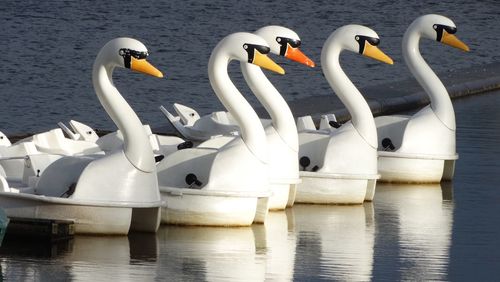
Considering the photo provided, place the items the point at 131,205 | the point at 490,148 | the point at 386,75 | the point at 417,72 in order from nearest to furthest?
the point at 131,205 < the point at 417,72 < the point at 490,148 < the point at 386,75

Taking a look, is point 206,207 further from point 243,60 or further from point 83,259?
point 83,259

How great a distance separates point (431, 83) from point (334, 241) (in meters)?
4.21

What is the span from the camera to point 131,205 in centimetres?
1527

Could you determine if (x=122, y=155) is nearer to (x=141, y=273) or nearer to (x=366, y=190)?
(x=141, y=273)

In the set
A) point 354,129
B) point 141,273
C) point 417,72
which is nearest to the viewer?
point 141,273

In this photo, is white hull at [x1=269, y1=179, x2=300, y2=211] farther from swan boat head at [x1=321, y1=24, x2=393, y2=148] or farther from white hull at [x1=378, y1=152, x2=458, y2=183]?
white hull at [x1=378, y1=152, x2=458, y2=183]

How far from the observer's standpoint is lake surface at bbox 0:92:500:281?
14.4m

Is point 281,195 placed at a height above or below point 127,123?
below

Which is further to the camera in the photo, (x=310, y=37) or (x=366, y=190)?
(x=310, y=37)

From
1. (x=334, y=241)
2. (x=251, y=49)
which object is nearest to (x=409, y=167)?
(x=334, y=241)

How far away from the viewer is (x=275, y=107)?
17.1 meters

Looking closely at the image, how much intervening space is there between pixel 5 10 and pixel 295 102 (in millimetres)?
18212

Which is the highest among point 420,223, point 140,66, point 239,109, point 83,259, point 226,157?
point 140,66

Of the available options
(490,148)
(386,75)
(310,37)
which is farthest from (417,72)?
(310,37)
